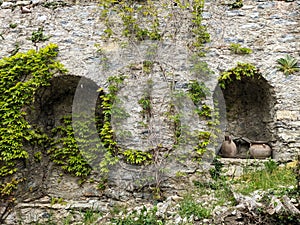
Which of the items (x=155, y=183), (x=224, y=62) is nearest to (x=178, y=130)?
(x=155, y=183)

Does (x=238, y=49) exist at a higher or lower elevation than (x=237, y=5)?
lower

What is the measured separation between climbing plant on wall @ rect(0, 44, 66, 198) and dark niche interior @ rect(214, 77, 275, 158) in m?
2.55

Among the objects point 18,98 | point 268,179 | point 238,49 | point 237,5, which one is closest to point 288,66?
point 238,49

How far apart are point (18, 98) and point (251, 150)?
3447mm

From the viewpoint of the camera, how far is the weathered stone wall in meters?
4.50

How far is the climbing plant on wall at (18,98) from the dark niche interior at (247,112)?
2.55 meters

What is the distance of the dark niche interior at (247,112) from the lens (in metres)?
4.99

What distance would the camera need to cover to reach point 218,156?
458 centimetres

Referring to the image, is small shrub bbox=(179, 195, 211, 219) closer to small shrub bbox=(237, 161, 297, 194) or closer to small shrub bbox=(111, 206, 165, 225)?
small shrub bbox=(111, 206, 165, 225)

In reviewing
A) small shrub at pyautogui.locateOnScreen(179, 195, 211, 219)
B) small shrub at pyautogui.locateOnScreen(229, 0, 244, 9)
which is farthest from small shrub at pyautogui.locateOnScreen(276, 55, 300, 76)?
small shrub at pyautogui.locateOnScreen(179, 195, 211, 219)

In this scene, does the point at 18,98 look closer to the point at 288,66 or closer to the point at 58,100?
the point at 58,100

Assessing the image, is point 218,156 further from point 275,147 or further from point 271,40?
point 271,40

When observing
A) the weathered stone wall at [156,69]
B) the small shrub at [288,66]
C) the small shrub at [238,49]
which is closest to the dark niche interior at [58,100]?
the weathered stone wall at [156,69]

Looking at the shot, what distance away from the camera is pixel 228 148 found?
4918 millimetres
